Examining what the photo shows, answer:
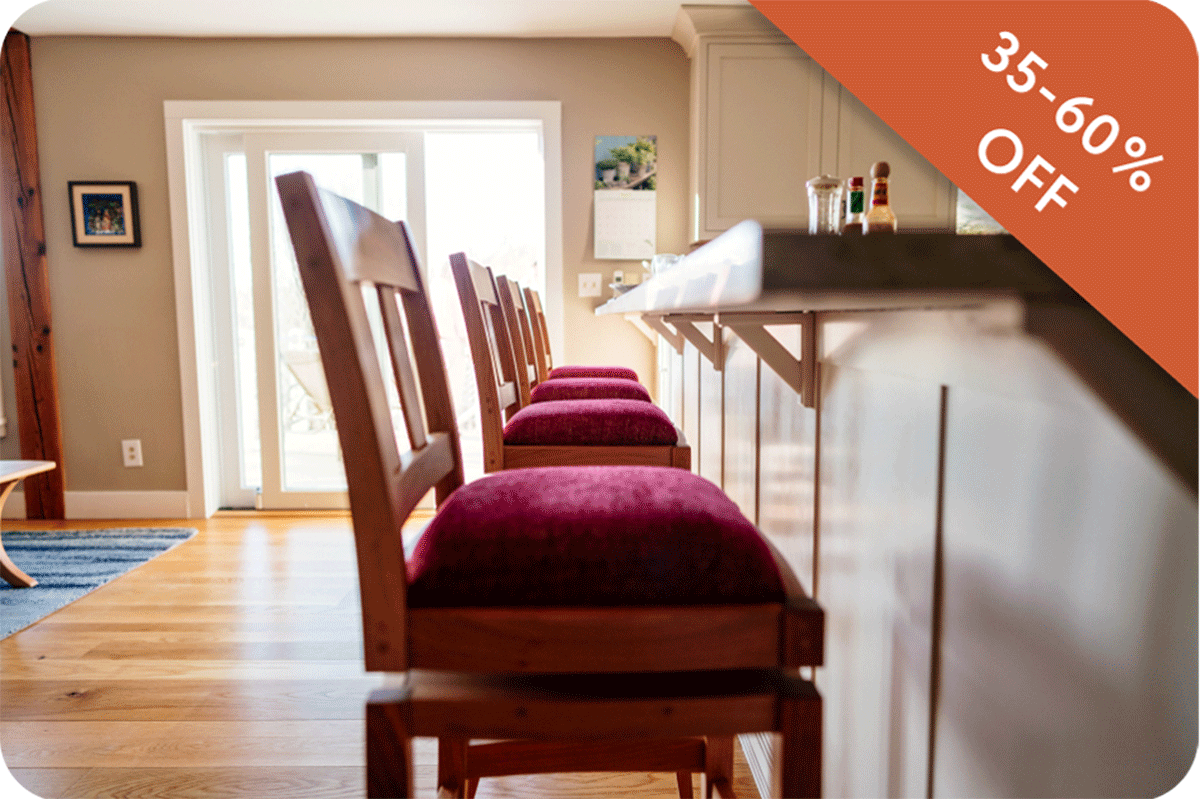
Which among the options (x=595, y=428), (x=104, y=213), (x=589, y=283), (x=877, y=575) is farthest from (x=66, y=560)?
(x=877, y=575)

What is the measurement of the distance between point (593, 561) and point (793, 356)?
2.08 ft

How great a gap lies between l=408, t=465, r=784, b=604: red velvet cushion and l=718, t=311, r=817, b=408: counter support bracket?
47 cm

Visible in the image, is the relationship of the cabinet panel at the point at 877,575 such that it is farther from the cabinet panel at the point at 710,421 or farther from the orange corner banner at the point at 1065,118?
the cabinet panel at the point at 710,421

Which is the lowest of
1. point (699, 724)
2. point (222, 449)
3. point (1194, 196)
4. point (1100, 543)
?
point (222, 449)

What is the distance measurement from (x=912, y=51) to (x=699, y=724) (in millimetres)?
2774

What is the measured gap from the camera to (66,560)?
276 cm

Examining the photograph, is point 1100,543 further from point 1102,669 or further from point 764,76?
point 764,76

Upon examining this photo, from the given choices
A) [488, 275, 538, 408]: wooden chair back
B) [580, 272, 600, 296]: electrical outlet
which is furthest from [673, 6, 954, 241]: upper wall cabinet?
[488, 275, 538, 408]: wooden chair back

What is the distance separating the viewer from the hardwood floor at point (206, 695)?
140 cm

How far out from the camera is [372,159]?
3.40 meters

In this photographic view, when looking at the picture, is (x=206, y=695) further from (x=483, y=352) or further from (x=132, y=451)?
(x=132, y=451)

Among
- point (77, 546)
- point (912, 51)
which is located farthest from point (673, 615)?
point (77, 546)

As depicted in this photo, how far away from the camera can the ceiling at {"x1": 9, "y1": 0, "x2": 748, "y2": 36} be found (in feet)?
9.62

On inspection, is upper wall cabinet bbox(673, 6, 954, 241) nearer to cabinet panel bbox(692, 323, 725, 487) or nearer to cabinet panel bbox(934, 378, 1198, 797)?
cabinet panel bbox(692, 323, 725, 487)
